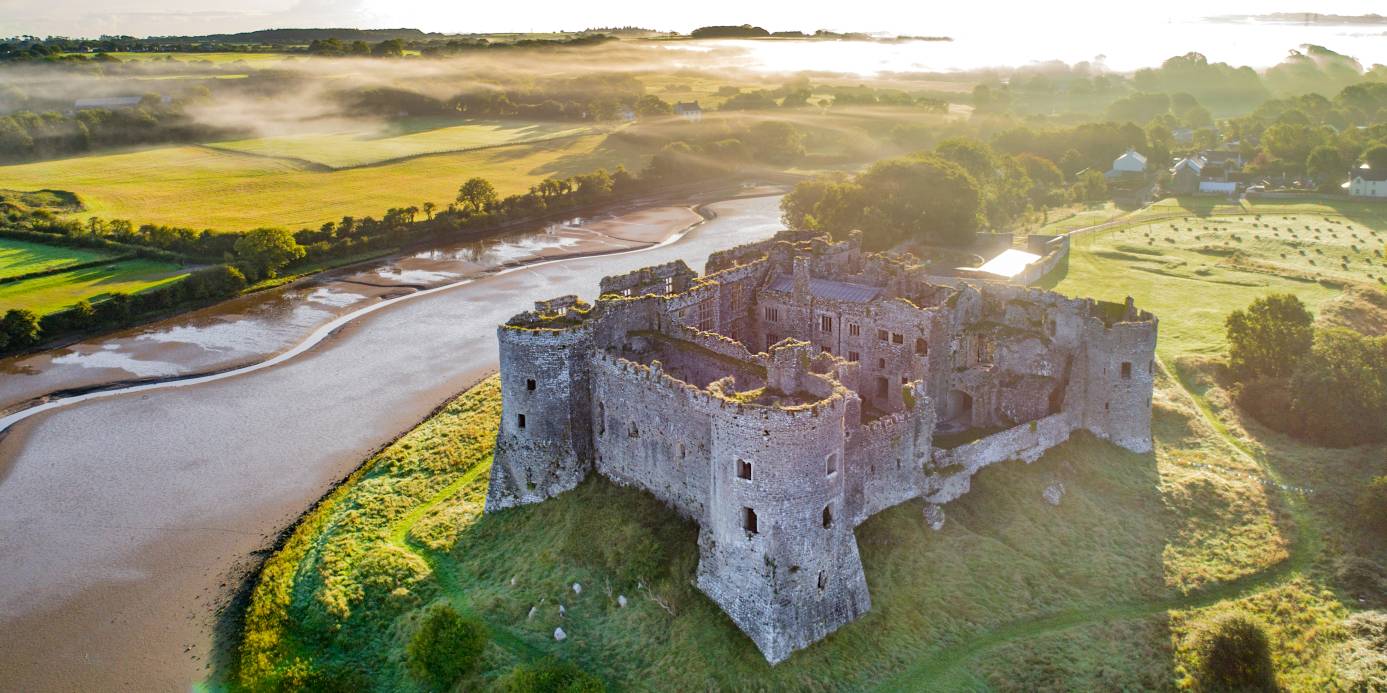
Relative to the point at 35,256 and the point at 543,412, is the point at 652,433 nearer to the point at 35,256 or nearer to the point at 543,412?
the point at 543,412

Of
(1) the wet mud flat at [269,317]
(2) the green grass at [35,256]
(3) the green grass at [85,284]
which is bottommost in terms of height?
(1) the wet mud flat at [269,317]

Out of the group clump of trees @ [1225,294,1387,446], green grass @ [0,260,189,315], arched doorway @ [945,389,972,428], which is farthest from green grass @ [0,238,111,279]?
clump of trees @ [1225,294,1387,446]

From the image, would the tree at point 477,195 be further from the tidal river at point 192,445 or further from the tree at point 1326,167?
the tree at point 1326,167

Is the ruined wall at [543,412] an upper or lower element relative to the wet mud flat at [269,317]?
upper

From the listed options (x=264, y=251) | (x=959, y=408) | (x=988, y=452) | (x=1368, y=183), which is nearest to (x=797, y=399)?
(x=988, y=452)

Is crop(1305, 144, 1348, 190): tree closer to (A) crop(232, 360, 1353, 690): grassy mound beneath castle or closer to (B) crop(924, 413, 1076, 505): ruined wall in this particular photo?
(A) crop(232, 360, 1353, 690): grassy mound beneath castle

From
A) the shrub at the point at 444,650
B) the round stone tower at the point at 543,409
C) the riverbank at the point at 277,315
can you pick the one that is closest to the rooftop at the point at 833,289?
the round stone tower at the point at 543,409
